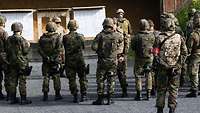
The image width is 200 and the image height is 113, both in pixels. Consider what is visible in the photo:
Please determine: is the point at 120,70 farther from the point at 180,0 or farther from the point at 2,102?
the point at 180,0

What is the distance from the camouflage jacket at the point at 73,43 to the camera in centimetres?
1472

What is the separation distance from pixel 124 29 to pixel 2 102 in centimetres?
386

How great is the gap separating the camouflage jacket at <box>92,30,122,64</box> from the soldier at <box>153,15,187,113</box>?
1978mm

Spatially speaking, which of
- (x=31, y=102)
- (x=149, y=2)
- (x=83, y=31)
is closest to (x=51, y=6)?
(x=83, y=31)

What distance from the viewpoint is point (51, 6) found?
88.3 feet

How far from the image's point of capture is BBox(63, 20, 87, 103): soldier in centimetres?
1473

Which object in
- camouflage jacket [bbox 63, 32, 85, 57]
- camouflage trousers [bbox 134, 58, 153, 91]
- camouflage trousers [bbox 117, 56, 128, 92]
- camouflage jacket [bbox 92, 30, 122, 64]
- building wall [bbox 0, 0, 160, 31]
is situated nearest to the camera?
camouflage jacket [bbox 92, 30, 122, 64]

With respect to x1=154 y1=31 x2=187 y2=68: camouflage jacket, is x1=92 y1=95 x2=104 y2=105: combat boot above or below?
below

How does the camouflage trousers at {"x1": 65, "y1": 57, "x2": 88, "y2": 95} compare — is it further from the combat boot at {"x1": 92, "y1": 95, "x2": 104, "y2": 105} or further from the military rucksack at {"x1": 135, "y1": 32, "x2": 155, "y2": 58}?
the military rucksack at {"x1": 135, "y1": 32, "x2": 155, "y2": 58}

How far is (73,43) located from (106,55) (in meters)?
0.88

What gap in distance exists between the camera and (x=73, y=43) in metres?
14.7

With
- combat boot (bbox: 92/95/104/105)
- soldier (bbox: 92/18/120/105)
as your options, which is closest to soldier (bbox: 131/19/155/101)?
soldier (bbox: 92/18/120/105)

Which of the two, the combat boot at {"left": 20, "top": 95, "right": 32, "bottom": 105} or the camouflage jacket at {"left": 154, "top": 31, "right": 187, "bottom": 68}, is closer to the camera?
the camouflage jacket at {"left": 154, "top": 31, "right": 187, "bottom": 68}

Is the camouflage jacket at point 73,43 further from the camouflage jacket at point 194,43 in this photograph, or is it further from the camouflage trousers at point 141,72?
the camouflage jacket at point 194,43
